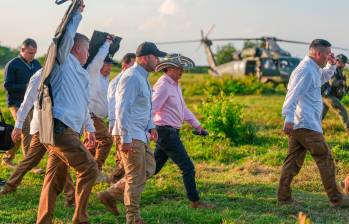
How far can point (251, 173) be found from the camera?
35.6 ft

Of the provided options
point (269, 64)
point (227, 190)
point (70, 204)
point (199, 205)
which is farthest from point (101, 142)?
point (269, 64)

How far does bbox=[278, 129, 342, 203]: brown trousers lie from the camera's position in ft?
26.5

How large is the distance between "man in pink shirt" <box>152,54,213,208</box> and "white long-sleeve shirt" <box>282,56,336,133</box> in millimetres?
1205

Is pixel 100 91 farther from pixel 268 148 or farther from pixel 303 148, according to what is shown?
pixel 268 148

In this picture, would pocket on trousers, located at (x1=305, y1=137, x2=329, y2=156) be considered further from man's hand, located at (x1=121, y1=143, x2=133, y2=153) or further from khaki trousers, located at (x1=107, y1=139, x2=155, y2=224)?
man's hand, located at (x1=121, y1=143, x2=133, y2=153)

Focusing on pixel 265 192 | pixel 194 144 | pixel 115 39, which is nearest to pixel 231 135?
pixel 194 144

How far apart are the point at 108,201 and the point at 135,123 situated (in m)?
1.06

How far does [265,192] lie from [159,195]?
4.74 feet

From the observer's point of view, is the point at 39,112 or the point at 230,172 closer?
the point at 39,112

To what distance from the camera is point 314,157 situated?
818 cm

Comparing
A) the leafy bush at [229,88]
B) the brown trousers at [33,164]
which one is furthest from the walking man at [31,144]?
the leafy bush at [229,88]

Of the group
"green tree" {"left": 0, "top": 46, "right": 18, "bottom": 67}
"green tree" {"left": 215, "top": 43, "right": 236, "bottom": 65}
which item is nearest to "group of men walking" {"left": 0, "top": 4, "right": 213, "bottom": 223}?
"green tree" {"left": 0, "top": 46, "right": 18, "bottom": 67}

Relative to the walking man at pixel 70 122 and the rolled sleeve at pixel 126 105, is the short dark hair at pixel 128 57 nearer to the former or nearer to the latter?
the rolled sleeve at pixel 126 105

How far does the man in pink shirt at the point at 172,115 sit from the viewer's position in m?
7.89
